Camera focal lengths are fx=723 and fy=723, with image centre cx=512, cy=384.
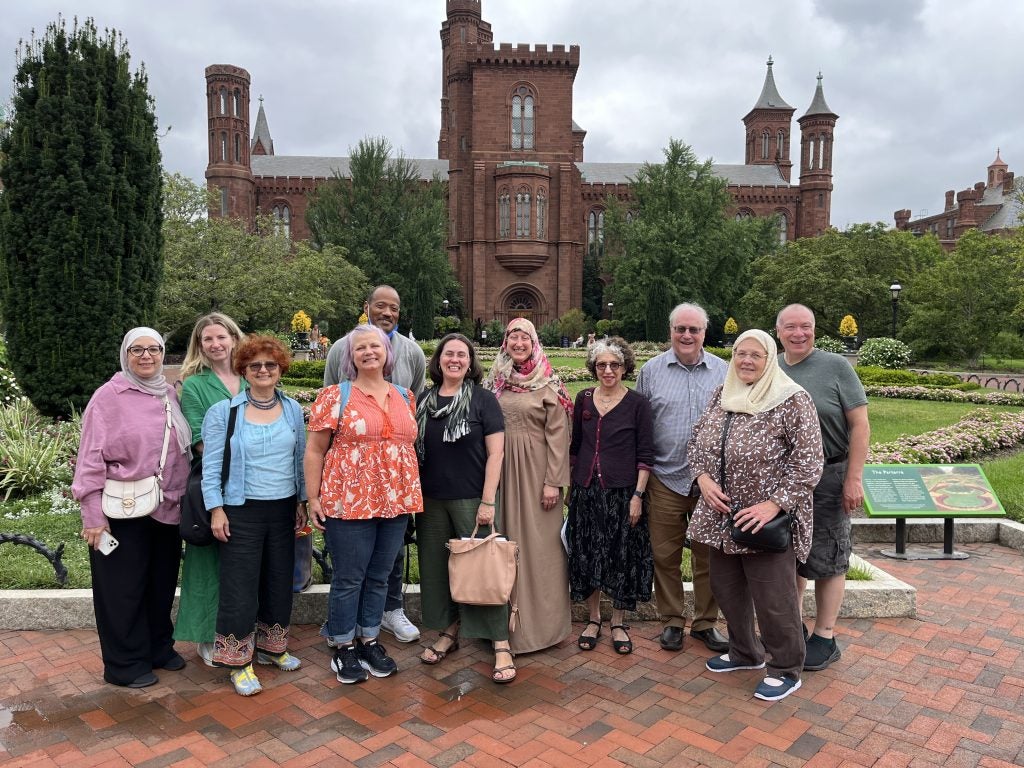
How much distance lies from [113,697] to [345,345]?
210 centimetres

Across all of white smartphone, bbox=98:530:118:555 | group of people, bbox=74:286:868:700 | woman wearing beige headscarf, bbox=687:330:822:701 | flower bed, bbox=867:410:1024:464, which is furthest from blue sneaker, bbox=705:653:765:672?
flower bed, bbox=867:410:1024:464

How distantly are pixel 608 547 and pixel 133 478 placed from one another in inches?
102

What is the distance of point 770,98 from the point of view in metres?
61.1

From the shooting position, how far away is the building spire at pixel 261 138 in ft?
209

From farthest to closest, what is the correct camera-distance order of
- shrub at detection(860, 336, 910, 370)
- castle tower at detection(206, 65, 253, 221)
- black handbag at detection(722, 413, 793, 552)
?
castle tower at detection(206, 65, 253, 221) → shrub at detection(860, 336, 910, 370) → black handbag at detection(722, 413, 793, 552)

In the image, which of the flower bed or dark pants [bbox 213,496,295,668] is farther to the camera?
the flower bed

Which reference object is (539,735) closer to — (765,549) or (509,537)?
(509,537)

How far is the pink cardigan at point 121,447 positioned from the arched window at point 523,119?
135ft

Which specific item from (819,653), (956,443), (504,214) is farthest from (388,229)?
(819,653)

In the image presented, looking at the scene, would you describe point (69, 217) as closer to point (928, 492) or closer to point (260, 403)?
point (260, 403)

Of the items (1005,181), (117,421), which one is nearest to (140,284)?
(117,421)

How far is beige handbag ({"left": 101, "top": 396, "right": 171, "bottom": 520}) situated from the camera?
3602 millimetres

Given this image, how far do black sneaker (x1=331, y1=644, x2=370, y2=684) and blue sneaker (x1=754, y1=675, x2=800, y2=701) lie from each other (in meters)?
2.04

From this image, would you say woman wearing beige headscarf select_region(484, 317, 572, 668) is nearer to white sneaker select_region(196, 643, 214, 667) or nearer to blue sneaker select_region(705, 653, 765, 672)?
blue sneaker select_region(705, 653, 765, 672)
